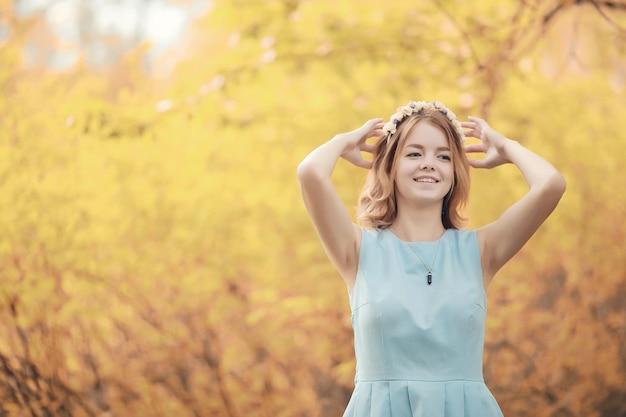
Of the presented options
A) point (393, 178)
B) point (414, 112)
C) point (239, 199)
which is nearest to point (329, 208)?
point (393, 178)

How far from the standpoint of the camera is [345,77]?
10.4 feet

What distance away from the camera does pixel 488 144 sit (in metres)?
1.66

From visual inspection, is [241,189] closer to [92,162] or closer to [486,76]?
[92,162]

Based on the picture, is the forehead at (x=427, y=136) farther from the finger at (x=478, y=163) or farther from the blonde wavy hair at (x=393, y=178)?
the finger at (x=478, y=163)

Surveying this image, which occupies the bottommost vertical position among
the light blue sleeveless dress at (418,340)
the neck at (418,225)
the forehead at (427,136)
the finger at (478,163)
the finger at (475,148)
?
the light blue sleeveless dress at (418,340)

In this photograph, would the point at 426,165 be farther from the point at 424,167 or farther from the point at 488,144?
the point at 488,144

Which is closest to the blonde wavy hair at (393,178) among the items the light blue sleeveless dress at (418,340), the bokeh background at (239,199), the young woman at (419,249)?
the young woman at (419,249)

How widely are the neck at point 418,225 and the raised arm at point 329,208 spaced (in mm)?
81

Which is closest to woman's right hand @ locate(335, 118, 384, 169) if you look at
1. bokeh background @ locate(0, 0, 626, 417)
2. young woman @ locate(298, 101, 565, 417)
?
young woman @ locate(298, 101, 565, 417)

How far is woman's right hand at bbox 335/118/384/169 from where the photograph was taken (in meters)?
1.61

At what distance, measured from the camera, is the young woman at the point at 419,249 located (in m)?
1.46

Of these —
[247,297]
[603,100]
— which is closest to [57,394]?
[247,297]

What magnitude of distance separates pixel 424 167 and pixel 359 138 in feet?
0.45

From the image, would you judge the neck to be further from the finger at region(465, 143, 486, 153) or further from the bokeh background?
the bokeh background
